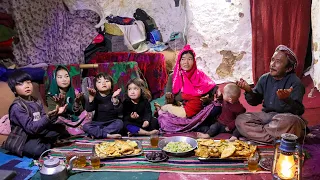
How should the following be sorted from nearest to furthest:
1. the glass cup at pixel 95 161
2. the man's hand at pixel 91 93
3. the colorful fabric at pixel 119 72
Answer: the glass cup at pixel 95 161 → the man's hand at pixel 91 93 → the colorful fabric at pixel 119 72

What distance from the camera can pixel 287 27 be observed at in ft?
17.2

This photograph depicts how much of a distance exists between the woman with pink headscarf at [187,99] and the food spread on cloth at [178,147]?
1.94 ft

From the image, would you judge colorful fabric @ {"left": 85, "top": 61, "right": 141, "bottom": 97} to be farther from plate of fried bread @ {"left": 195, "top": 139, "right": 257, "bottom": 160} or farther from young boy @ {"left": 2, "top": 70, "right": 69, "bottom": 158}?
plate of fried bread @ {"left": 195, "top": 139, "right": 257, "bottom": 160}

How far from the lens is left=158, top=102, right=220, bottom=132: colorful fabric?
350 cm

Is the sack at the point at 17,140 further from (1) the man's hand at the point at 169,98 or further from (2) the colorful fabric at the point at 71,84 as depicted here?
(1) the man's hand at the point at 169,98

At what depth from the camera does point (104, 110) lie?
3.53m

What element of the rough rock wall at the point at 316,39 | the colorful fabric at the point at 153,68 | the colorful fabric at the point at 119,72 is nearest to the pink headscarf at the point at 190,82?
the colorful fabric at the point at 119,72

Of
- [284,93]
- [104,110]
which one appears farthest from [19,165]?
[284,93]

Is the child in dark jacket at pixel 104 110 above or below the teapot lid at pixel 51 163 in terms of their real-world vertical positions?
above

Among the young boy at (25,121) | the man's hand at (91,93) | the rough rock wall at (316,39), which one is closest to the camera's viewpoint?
the young boy at (25,121)

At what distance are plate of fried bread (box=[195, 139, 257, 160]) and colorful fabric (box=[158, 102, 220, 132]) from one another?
62 cm

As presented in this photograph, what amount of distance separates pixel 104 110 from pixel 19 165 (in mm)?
1060

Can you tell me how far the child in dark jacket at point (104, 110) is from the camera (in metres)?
3.42

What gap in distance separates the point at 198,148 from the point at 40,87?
244 cm
